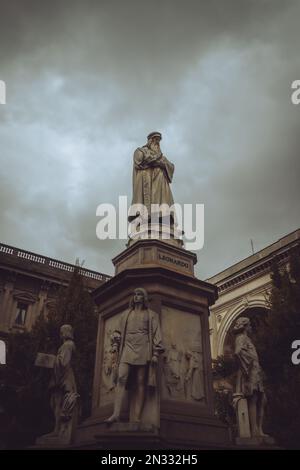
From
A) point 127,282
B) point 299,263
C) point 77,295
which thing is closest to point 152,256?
point 127,282

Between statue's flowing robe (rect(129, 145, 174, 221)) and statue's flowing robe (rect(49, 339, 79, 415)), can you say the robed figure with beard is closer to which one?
statue's flowing robe (rect(129, 145, 174, 221))

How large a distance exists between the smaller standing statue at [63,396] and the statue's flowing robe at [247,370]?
336cm

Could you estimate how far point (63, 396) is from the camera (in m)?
8.28

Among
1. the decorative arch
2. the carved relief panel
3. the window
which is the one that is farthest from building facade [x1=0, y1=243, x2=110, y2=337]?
the carved relief panel

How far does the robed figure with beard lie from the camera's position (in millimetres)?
11031

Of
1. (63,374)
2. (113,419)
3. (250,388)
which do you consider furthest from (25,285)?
(113,419)

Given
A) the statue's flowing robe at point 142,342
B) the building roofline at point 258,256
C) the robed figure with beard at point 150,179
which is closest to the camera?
the statue's flowing robe at point 142,342

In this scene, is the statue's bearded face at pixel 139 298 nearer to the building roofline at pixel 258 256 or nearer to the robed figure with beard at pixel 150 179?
the robed figure with beard at pixel 150 179

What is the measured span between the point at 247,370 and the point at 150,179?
18.5ft

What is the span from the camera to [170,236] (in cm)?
1045

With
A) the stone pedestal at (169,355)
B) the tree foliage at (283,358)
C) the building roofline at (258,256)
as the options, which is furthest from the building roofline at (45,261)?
the stone pedestal at (169,355)

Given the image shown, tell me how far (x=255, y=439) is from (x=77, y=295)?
50.1 ft

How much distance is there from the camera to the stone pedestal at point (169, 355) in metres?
6.96
